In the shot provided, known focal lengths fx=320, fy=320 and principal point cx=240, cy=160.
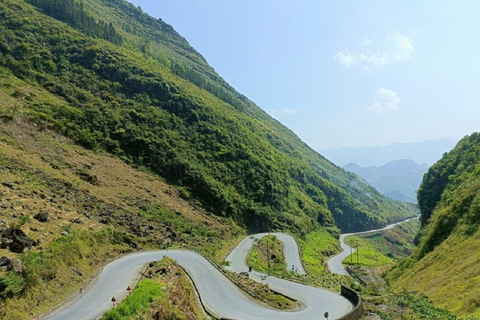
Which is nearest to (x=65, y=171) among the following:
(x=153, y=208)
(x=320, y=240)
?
(x=153, y=208)

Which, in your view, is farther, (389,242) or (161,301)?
(389,242)

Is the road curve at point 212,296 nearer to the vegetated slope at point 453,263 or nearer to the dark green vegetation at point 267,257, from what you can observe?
the vegetated slope at point 453,263

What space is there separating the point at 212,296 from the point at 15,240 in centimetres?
1509

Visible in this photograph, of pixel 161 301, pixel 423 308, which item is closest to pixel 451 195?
pixel 423 308

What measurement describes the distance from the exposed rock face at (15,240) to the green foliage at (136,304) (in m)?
9.58

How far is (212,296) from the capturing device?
1020 inches

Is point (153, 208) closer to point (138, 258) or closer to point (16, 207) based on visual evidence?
point (138, 258)

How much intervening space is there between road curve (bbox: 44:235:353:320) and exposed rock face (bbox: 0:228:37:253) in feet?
18.4

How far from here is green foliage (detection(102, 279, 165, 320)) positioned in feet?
52.1

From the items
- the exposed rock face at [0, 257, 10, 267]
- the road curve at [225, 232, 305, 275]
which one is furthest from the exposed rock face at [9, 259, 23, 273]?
the road curve at [225, 232, 305, 275]

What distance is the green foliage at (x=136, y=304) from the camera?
1589 centimetres

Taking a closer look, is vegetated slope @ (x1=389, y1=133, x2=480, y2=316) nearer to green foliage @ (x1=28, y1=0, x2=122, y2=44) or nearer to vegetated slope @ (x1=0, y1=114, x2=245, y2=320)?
vegetated slope @ (x1=0, y1=114, x2=245, y2=320)

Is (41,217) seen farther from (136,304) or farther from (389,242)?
(389,242)

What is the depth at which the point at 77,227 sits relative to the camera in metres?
31.5
